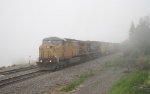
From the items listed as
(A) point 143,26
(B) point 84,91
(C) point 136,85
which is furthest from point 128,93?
(A) point 143,26

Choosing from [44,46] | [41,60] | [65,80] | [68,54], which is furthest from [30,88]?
[68,54]

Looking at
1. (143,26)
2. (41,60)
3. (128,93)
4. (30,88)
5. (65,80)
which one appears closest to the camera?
(128,93)

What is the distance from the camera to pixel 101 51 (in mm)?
36656

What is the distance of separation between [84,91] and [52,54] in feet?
31.6

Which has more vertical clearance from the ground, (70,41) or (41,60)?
(70,41)

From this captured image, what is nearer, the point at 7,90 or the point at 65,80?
the point at 7,90

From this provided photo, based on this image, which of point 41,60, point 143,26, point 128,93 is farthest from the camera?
point 143,26

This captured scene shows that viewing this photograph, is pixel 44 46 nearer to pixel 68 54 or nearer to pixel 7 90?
pixel 68 54

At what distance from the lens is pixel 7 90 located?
34.9ft

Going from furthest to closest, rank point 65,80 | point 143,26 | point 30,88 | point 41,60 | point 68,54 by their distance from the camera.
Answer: point 143,26 < point 68,54 < point 41,60 < point 65,80 < point 30,88

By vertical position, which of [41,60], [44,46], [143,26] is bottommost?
[41,60]

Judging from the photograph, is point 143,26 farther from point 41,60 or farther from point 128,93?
point 128,93

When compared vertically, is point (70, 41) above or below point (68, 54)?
above

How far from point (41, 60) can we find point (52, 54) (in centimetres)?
135
